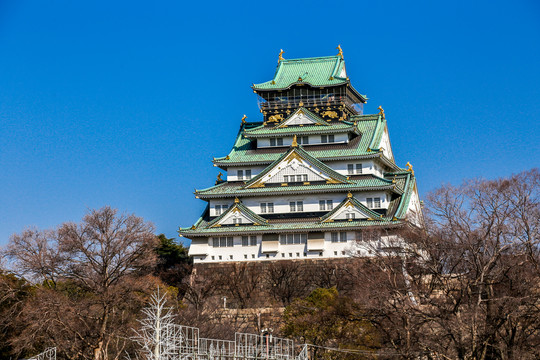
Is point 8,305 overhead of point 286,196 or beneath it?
beneath

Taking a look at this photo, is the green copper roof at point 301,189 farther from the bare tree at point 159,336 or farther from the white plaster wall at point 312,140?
the bare tree at point 159,336

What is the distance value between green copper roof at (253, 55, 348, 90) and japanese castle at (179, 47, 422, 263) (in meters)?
0.16

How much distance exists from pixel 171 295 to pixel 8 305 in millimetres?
11261

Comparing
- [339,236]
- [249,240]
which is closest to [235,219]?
[249,240]

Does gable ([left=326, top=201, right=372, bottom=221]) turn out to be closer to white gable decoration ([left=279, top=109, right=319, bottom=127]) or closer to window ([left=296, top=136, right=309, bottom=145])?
window ([left=296, top=136, right=309, bottom=145])

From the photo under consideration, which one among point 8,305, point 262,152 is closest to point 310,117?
point 262,152

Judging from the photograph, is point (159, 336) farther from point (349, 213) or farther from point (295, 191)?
point (295, 191)

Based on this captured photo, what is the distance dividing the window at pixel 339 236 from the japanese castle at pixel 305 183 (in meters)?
0.08

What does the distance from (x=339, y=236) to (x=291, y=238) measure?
12.6 ft

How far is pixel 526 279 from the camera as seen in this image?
5144 centimetres

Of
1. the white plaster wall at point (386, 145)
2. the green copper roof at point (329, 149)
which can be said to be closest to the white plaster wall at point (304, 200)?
the green copper roof at point (329, 149)

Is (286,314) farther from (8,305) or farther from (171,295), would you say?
(8,305)

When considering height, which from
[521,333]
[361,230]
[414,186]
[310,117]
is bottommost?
[521,333]

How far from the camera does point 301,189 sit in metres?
74.7
